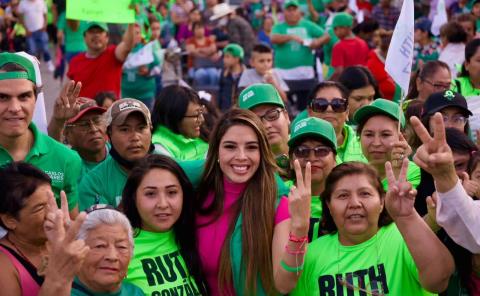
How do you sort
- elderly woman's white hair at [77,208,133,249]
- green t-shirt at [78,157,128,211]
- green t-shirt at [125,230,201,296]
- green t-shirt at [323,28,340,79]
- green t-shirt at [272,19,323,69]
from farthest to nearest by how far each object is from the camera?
green t-shirt at [323,28,340,79] < green t-shirt at [272,19,323,69] < green t-shirt at [78,157,128,211] < green t-shirt at [125,230,201,296] < elderly woman's white hair at [77,208,133,249]

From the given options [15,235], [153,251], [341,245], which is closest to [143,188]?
[153,251]

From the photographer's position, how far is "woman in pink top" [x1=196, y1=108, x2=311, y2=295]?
5.30 meters

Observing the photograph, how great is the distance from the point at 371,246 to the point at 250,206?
689 millimetres

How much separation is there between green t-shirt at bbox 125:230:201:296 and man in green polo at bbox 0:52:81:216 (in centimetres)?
69

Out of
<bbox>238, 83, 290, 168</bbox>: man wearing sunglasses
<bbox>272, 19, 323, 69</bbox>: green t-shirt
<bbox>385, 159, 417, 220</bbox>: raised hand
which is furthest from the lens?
<bbox>272, 19, 323, 69</bbox>: green t-shirt

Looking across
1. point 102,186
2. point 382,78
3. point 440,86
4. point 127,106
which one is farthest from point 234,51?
point 102,186

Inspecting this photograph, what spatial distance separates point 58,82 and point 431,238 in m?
16.1

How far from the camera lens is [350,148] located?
6.93 metres

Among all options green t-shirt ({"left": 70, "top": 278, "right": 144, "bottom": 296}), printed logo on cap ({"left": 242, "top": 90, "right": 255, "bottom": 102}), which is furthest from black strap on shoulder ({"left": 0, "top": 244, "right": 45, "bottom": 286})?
printed logo on cap ({"left": 242, "top": 90, "right": 255, "bottom": 102})

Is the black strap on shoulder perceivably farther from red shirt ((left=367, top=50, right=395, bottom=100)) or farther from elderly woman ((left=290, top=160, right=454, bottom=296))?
red shirt ((left=367, top=50, right=395, bottom=100))

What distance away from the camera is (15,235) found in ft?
16.7

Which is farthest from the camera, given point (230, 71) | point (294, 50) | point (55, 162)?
point (294, 50)

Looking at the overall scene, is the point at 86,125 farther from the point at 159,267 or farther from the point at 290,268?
the point at 290,268

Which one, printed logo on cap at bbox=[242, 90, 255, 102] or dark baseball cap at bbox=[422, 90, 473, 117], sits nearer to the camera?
printed logo on cap at bbox=[242, 90, 255, 102]
